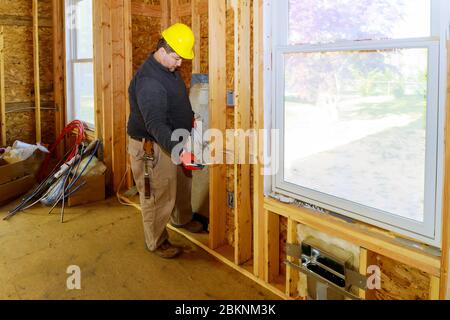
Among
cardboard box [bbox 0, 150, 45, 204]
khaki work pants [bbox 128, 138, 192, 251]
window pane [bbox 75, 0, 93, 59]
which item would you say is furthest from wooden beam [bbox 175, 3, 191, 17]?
cardboard box [bbox 0, 150, 45, 204]

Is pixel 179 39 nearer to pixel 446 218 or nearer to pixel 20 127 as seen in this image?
pixel 446 218

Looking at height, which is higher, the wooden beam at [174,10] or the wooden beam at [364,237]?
the wooden beam at [174,10]

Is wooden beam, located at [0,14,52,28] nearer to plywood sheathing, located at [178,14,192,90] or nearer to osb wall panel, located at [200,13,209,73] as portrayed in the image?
plywood sheathing, located at [178,14,192,90]

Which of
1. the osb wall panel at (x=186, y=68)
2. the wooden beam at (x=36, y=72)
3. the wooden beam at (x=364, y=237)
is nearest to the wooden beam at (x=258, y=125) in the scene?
the wooden beam at (x=364, y=237)

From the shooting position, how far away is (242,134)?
8.23ft

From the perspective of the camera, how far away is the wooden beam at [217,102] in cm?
260

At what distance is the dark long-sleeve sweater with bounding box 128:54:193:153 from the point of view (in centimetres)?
240

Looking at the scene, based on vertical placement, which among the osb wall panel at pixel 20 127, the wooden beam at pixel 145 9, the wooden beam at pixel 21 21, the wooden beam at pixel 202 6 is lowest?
the osb wall panel at pixel 20 127

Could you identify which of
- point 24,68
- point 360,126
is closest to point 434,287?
point 360,126

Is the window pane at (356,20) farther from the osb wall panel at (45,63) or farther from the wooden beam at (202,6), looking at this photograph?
the osb wall panel at (45,63)

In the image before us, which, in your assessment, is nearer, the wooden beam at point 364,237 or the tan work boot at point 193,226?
the wooden beam at point 364,237

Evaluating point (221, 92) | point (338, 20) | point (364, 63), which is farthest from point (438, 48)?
point (221, 92)

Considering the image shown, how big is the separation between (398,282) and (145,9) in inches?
140
